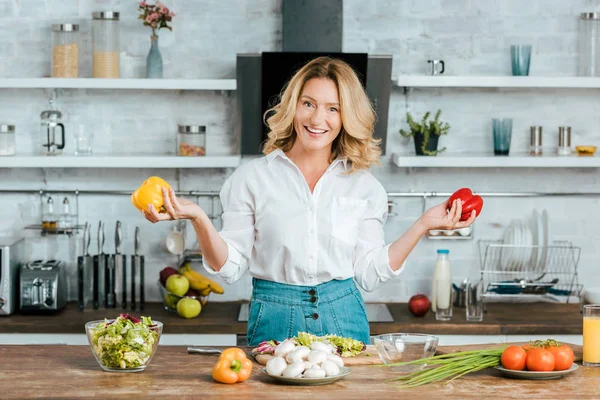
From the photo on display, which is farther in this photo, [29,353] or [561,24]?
[561,24]

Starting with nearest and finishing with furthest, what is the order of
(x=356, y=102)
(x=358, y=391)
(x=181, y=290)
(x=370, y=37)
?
(x=358, y=391), (x=356, y=102), (x=181, y=290), (x=370, y=37)

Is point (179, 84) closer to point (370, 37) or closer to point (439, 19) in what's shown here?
point (370, 37)

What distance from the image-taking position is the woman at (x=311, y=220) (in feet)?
9.51

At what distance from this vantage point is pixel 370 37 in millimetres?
4555

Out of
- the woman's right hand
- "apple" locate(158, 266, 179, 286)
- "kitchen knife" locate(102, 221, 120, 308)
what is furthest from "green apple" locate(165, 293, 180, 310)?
the woman's right hand

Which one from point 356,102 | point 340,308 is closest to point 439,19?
point 356,102

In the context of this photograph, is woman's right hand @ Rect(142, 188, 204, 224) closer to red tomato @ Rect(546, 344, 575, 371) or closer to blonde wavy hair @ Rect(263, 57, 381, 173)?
blonde wavy hair @ Rect(263, 57, 381, 173)

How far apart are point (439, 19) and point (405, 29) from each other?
0.59ft

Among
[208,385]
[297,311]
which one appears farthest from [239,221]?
[208,385]

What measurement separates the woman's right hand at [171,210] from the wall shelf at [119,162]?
6.10 feet

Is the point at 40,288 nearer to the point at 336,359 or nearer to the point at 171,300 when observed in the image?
the point at 171,300

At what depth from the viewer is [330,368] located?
2.26 meters

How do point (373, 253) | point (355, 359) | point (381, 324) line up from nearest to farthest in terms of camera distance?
point (355, 359) → point (373, 253) → point (381, 324)

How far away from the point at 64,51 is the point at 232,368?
2593mm
